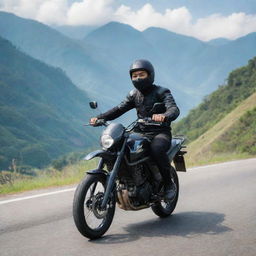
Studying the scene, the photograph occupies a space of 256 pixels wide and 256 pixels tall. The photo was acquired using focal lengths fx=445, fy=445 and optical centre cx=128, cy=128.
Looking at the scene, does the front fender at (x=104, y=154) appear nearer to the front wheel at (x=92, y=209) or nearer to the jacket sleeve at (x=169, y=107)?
the front wheel at (x=92, y=209)

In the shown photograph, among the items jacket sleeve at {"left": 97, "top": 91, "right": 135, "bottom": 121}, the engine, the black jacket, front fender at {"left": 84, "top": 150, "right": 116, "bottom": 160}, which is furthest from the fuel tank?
jacket sleeve at {"left": 97, "top": 91, "right": 135, "bottom": 121}

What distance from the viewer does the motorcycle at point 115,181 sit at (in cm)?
470

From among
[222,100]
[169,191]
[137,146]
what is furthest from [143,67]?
[222,100]

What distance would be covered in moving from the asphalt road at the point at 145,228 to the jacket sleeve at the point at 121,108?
1.35m

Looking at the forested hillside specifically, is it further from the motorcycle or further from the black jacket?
the motorcycle

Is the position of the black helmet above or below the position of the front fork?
above

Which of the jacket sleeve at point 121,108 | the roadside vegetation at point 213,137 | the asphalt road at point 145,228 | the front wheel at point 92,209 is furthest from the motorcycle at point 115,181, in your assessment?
the roadside vegetation at point 213,137

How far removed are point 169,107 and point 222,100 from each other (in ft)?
294

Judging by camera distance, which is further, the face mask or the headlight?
the face mask

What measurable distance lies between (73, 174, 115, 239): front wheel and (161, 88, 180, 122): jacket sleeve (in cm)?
107

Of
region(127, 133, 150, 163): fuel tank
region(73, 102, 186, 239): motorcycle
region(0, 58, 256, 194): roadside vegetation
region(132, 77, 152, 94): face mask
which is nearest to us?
region(73, 102, 186, 239): motorcycle

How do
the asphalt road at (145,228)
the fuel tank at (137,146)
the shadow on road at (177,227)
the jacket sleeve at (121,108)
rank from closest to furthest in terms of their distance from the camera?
the asphalt road at (145,228) → the shadow on road at (177,227) → the fuel tank at (137,146) → the jacket sleeve at (121,108)

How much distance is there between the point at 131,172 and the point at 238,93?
8699 centimetres

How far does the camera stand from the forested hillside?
86.1 metres
